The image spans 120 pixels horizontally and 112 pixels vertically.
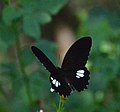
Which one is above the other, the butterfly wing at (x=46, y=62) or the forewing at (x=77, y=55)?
the forewing at (x=77, y=55)

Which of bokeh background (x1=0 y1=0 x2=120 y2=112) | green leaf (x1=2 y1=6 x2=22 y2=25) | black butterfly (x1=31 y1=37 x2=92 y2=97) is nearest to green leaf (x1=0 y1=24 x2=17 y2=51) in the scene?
bokeh background (x1=0 y1=0 x2=120 y2=112)

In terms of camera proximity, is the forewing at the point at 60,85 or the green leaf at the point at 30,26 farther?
the green leaf at the point at 30,26

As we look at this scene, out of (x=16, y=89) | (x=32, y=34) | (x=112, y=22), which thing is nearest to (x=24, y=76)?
(x=16, y=89)

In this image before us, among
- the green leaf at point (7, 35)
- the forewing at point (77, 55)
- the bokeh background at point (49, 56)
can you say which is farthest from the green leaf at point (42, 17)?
the forewing at point (77, 55)

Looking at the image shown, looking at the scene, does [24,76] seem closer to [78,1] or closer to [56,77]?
[56,77]

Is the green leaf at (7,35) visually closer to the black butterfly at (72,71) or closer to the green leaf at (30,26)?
the green leaf at (30,26)

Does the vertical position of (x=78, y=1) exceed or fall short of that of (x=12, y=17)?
it exceeds it

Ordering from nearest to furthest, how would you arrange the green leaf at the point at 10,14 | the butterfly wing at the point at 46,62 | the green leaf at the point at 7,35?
the butterfly wing at the point at 46,62
the green leaf at the point at 10,14
the green leaf at the point at 7,35
